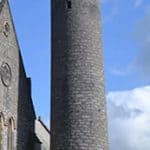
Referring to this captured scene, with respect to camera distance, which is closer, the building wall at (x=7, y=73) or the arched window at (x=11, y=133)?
the building wall at (x=7, y=73)

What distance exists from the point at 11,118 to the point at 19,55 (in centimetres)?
382

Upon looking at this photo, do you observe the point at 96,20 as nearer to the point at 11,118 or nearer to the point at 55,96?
the point at 55,96

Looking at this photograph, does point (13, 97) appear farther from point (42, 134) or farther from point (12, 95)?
point (42, 134)

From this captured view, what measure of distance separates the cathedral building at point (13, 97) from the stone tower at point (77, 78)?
1.96 meters

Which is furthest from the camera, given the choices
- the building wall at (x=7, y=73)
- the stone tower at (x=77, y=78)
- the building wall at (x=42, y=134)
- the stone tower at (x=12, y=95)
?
the building wall at (x=42, y=134)

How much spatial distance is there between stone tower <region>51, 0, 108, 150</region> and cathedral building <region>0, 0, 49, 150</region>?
1956 mm

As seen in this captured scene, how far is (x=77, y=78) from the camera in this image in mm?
28000

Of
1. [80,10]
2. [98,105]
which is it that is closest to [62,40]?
[80,10]

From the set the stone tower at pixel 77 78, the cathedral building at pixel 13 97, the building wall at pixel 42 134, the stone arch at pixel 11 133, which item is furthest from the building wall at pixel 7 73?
the building wall at pixel 42 134

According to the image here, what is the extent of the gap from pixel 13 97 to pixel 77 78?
345 centimetres

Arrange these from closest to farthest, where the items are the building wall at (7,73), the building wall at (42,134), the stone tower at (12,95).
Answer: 1. the building wall at (7,73)
2. the stone tower at (12,95)
3. the building wall at (42,134)

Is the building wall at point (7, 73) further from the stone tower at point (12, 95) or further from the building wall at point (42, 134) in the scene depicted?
the building wall at point (42, 134)

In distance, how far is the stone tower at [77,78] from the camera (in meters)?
27.1

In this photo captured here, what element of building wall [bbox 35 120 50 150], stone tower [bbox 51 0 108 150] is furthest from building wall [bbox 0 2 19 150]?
building wall [bbox 35 120 50 150]
